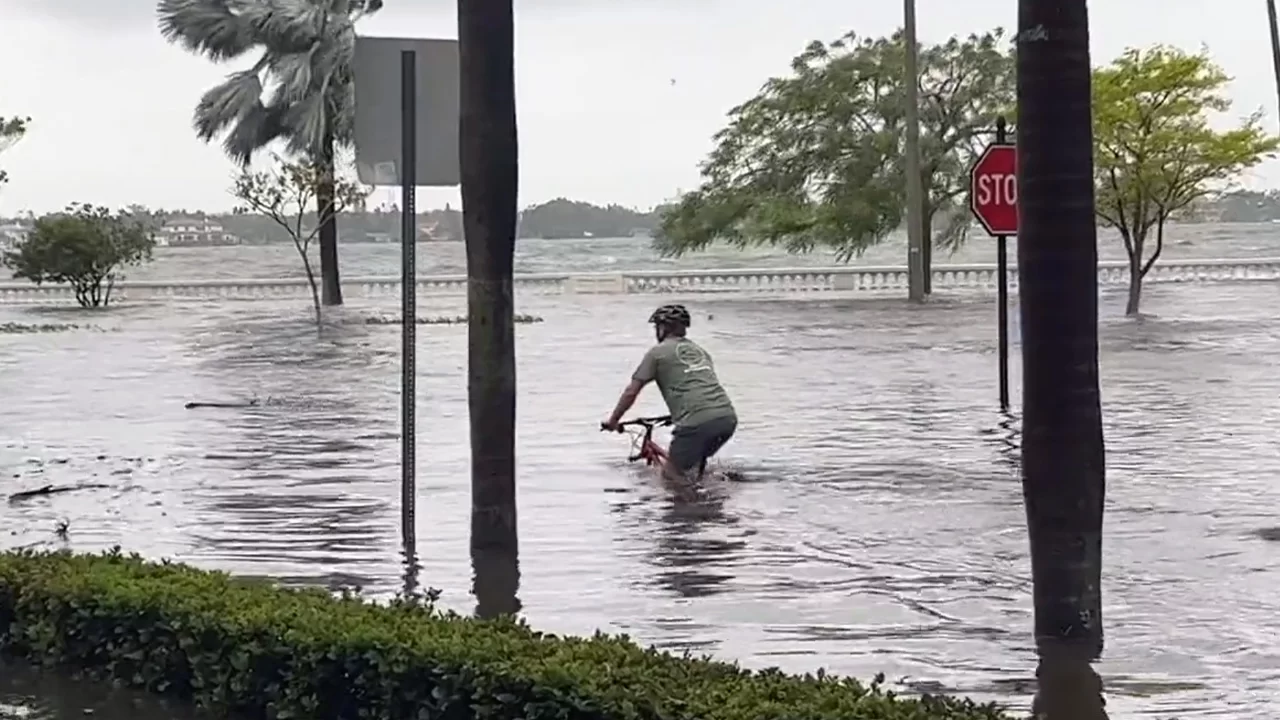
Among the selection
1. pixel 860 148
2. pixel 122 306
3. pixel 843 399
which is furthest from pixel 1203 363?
pixel 122 306

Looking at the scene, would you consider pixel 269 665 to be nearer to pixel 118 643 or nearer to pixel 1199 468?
pixel 118 643

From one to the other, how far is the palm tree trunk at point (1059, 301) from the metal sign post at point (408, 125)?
3.30m

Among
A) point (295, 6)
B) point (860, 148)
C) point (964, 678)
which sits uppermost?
point (295, 6)

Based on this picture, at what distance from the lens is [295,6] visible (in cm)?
4747

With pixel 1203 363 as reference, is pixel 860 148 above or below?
above

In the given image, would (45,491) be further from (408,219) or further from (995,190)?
(995,190)

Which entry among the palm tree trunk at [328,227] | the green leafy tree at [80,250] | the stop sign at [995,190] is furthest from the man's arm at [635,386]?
the green leafy tree at [80,250]

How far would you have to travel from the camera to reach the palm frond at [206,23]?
47.4m

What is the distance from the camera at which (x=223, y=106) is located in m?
47.5

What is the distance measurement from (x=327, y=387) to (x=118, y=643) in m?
16.0

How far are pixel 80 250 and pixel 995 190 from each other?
38895mm

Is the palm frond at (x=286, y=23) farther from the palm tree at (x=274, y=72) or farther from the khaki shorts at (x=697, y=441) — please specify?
the khaki shorts at (x=697, y=441)

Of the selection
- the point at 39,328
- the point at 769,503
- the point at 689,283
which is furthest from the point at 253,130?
the point at 769,503

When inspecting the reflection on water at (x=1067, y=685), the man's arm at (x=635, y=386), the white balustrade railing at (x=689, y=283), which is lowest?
the reflection on water at (x=1067, y=685)
